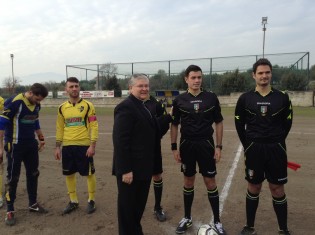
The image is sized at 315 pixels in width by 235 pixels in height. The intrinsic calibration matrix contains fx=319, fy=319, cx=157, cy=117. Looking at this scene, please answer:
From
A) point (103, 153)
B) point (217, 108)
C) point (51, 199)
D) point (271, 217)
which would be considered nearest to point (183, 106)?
point (217, 108)

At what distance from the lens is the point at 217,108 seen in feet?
15.1

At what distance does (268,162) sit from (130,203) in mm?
1866

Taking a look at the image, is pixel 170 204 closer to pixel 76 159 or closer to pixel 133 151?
pixel 76 159

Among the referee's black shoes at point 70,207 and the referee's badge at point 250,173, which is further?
the referee's black shoes at point 70,207

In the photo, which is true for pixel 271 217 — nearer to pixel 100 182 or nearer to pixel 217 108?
pixel 217 108

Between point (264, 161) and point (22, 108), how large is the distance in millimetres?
3733

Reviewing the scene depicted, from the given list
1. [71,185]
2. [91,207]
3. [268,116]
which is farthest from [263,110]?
[71,185]

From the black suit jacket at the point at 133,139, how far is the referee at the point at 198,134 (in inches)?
36.6

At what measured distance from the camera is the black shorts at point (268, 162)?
410 cm

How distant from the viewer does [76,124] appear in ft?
17.2

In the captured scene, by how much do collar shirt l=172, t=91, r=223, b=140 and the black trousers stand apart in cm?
114

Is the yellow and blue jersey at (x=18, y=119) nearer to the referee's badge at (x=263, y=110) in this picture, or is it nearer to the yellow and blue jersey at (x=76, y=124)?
the yellow and blue jersey at (x=76, y=124)

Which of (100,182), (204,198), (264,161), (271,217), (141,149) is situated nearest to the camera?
(141,149)

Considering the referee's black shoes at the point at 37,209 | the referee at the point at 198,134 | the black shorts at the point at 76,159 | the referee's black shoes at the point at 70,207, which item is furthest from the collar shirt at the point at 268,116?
the referee's black shoes at the point at 37,209
